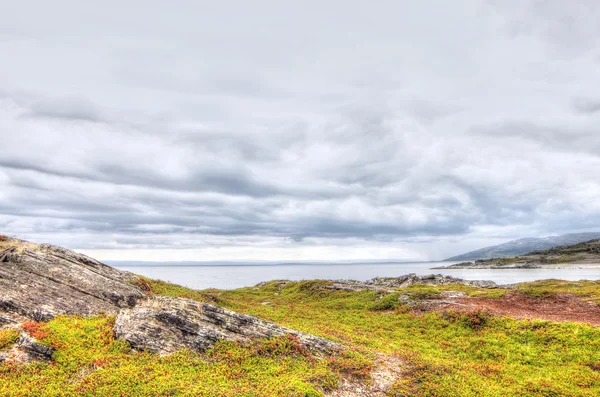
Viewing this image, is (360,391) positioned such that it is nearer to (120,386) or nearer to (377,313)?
(120,386)

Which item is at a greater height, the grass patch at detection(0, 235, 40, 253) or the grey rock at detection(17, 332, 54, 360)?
the grass patch at detection(0, 235, 40, 253)

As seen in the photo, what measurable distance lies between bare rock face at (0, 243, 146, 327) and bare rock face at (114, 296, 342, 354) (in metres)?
5.75

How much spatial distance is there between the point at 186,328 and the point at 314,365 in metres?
8.09

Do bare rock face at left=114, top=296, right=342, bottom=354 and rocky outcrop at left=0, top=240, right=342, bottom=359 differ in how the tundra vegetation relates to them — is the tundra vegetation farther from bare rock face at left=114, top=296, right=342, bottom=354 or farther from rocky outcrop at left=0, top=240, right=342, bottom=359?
rocky outcrop at left=0, top=240, right=342, bottom=359

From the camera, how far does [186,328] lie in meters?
20.8

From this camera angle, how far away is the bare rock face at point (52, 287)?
73.7ft

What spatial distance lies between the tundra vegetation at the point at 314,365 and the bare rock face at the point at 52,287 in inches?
88.7

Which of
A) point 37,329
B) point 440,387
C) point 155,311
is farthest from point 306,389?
point 37,329

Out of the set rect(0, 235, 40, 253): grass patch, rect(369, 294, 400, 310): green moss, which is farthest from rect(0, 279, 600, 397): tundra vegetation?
rect(0, 235, 40, 253): grass patch

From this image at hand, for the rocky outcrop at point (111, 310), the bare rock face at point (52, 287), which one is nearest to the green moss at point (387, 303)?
the rocky outcrop at point (111, 310)

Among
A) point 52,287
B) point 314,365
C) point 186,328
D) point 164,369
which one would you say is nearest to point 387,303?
point 314,365

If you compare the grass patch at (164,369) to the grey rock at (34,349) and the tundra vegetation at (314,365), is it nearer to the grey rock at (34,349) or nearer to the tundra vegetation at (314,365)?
the tundra vegetation at (314,365)

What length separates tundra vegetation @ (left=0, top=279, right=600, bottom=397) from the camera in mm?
15727

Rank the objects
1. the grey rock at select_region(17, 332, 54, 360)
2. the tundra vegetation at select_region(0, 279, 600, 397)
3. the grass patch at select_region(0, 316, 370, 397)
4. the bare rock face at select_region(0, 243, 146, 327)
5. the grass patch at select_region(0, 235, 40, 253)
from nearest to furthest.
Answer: the grass patch at select_region(0, 316, 370, 397) < the tundra vegetation at select_region(0, 279, 600, 397) < the grey rock at select_region(17, 332, 54, 360) < the bare rock face at select_region(0, 243, 146, 327) < the grass patch at select_region(0, 235, 40, 253)
